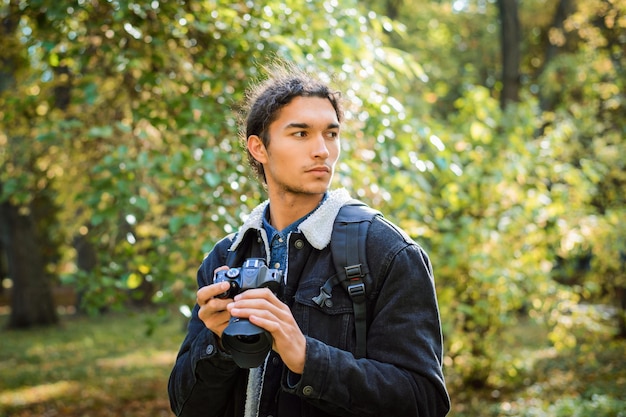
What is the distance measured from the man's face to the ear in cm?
6

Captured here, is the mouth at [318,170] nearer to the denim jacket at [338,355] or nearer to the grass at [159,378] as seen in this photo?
the denim jacket at [338,355]

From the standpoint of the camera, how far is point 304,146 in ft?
7.43

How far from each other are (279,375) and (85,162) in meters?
4.93

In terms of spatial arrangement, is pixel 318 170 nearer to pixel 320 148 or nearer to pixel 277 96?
pixel 320 148

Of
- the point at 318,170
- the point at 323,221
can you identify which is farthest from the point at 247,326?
the point at 318,170

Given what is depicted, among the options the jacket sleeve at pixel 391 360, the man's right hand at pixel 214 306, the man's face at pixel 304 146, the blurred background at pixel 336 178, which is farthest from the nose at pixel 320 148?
the blurred background at pixel 336 178

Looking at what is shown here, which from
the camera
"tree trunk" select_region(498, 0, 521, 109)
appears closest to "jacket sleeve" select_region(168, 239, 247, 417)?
the camera

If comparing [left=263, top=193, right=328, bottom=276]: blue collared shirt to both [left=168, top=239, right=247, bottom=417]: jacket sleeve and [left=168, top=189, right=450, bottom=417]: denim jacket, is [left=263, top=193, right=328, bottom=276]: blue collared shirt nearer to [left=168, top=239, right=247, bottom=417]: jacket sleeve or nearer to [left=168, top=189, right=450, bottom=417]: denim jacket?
[left=168, top=189, right=450, bottom=417]: denim jacket

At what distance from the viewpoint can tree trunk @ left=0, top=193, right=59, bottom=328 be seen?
1638 centimetres

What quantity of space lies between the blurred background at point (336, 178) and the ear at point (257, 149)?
3.09 feet

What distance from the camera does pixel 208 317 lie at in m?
1.98

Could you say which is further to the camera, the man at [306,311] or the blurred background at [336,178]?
the blurred background at [336,178]

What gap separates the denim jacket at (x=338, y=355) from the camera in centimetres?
191

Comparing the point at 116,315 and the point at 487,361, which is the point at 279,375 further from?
the point at 116,315
